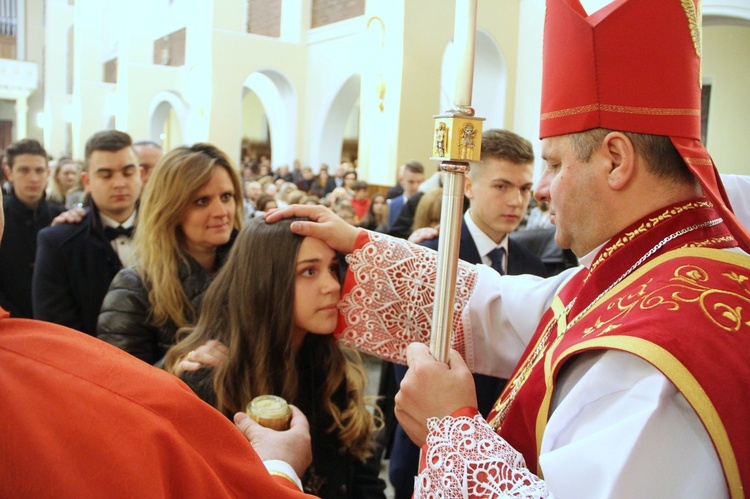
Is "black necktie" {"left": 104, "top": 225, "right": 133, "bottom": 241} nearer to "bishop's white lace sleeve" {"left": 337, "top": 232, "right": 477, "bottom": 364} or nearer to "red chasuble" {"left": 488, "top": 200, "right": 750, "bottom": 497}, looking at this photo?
"bishop's white lace sleeve" {"left": 337, "top": 232, "right": 477, "bottom": 364}

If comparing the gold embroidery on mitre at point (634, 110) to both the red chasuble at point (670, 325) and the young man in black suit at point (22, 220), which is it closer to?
the red chasuble at point (670, 325)

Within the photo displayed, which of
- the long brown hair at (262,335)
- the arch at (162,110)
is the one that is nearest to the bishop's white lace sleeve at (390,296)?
the long brown hair at (262,335)

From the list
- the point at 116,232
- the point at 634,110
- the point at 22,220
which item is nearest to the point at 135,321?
the point at 116,232

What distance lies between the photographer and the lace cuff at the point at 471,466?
102 cm

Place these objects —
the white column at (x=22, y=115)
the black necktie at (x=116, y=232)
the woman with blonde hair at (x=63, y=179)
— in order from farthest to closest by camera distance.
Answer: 1. the white column at (x=22, y=115)
2. the woman with blonde hair at (x=63, y=179)
3. the black necktie at (x=116, y=232)

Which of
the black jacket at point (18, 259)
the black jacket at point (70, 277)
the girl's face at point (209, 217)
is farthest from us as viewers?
the black jacket at point (18, 259)

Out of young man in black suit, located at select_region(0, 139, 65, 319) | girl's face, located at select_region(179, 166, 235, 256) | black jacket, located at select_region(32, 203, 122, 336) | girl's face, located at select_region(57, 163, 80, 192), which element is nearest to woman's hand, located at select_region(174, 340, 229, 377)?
girl's face, located at select_region(179, 166, 235, 256)

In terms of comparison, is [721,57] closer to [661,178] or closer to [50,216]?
[50,216]

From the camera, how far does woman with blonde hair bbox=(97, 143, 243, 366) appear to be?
2.18 meters

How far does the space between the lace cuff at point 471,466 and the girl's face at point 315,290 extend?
66 centimetres

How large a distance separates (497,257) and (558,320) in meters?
1.53

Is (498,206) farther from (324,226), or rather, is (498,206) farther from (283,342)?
(283,342)

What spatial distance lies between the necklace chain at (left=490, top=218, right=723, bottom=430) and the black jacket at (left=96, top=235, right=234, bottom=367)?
1207 millimetres

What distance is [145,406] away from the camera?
0.71 meters
